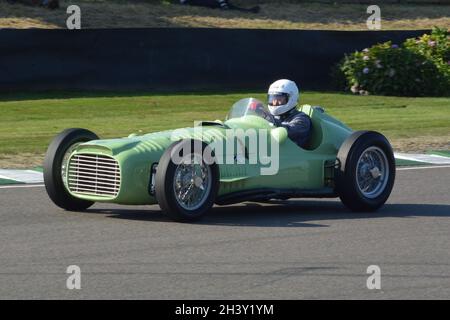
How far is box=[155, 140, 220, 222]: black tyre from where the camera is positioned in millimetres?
10422

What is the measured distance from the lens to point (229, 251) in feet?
30.9

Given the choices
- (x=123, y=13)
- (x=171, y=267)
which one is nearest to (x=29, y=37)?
(x=123, y=13)

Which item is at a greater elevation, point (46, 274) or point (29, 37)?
point (29, 37)


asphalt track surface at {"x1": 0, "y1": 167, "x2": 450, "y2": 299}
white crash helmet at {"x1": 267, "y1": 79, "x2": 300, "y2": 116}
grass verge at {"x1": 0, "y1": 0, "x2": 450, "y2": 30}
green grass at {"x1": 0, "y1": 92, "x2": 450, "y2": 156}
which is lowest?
asphalt track surface at {"x1": 0, "y1": 167, "x2": 450, "y2": 299}

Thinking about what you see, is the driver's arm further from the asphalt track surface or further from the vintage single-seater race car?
the asphalt track surface

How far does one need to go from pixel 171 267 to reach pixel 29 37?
13.4 metres

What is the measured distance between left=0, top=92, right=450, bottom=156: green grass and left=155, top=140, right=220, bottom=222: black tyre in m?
7.05

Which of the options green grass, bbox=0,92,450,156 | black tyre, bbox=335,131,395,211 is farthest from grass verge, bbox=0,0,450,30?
black tyre, bbox=335,131,395,211

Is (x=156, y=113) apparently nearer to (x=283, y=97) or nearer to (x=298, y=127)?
(x=283, y=97)

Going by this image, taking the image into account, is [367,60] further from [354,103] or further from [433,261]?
[433,261]

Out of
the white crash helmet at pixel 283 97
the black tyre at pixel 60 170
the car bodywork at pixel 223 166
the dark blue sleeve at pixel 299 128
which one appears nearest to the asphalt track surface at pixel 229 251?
the black tyre at pixel 60 170

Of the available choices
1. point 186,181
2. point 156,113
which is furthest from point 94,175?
point 156,113

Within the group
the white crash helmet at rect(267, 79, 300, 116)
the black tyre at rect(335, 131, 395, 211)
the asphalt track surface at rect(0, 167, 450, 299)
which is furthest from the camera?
the white crash helmet at rect(267, 79, 300, 116)
